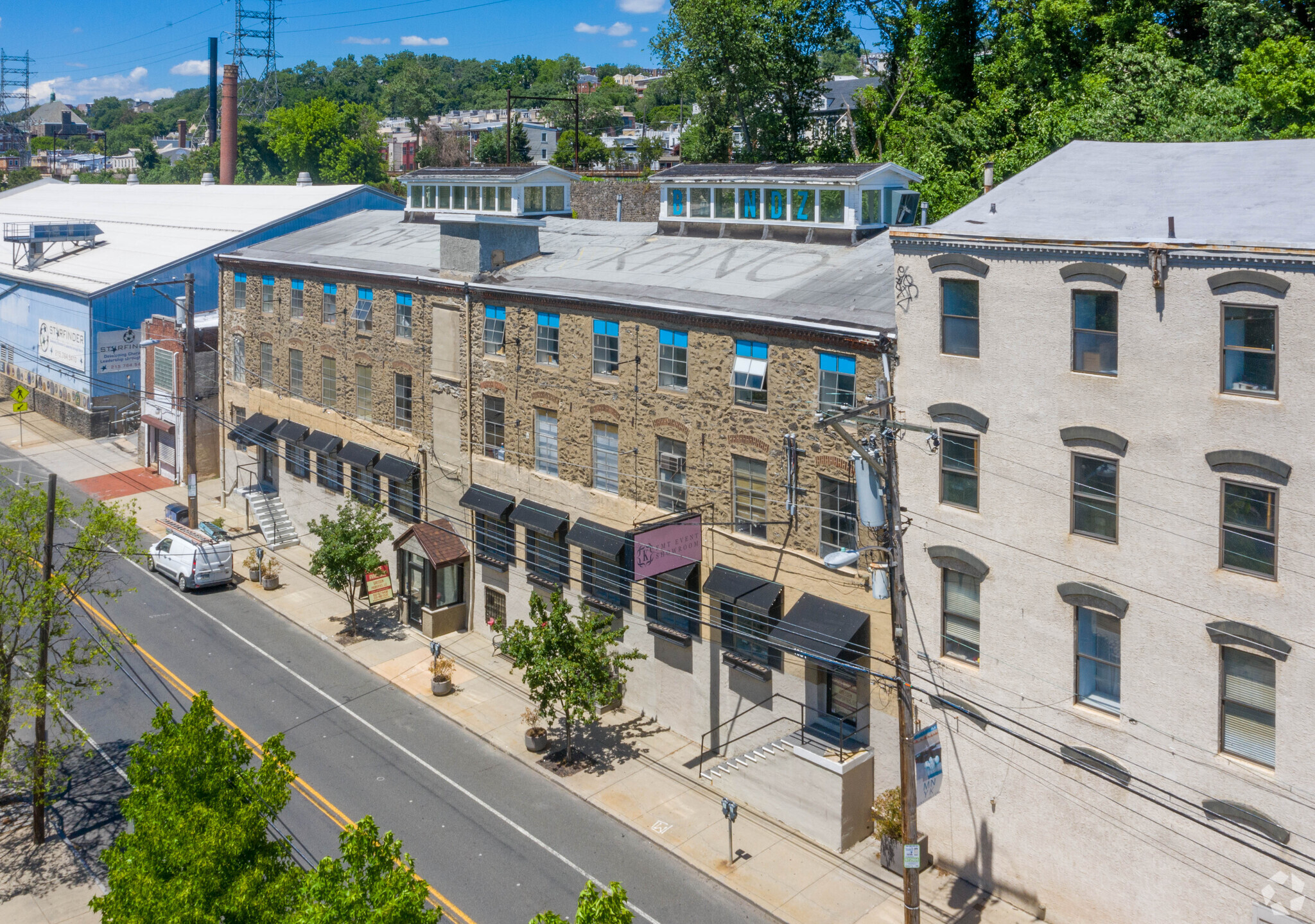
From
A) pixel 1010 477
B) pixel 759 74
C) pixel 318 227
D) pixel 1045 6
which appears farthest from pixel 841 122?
pixel 1010 477

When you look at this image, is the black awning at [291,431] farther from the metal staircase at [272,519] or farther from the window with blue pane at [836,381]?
the window with blue pane at [836,381]

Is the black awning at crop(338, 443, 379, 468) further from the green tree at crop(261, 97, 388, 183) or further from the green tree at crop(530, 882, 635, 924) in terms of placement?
the green tree at crop(261, 97, 388, 183)

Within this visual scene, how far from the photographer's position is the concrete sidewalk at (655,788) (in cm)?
2545

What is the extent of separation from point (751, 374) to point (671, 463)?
4144 mm

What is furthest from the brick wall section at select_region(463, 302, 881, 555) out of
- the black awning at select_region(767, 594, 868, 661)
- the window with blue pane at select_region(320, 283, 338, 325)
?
the window with blue pane at select_region(320, 283, 338, 325)

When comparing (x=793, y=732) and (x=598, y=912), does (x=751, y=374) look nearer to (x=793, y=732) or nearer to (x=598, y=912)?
(x=793, y=732)

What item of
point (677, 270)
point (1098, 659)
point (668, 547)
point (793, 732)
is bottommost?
point (793, 732)

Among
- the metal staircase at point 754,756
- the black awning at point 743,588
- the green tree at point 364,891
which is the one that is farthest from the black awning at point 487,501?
the green tree at point 364,891

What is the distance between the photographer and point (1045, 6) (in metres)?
48.2

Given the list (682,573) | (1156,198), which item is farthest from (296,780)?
(1156,198)

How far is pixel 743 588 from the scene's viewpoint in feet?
98.7

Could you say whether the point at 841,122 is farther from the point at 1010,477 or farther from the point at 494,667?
the point at 1010,477

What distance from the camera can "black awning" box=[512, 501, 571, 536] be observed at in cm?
3591

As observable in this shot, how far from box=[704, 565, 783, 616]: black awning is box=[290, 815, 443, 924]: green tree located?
1419cm
